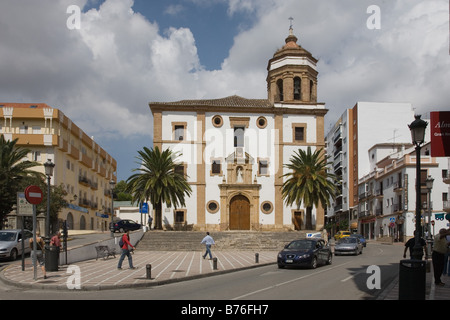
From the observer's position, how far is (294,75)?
52531 millimetres

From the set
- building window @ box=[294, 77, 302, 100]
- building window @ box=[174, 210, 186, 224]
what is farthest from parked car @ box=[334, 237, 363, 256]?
building window @ box=[294, 77, 302, 100]

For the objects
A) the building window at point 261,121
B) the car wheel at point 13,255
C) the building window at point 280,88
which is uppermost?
the building window at point 280,88

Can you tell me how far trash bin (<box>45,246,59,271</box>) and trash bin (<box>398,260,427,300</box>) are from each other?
13.6 meters

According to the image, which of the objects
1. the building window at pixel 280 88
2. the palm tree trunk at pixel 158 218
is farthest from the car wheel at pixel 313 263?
the building window at pixel 280 88

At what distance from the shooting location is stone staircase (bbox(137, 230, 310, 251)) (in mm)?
38281

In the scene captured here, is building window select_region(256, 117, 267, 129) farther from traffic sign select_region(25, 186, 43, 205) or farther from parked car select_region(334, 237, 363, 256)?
traffic sign select_region(25, 186, 43, 205)

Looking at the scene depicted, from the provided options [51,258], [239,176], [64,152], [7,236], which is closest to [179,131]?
[239,176]

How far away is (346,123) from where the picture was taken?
8350cm

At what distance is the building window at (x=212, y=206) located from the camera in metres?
50.0

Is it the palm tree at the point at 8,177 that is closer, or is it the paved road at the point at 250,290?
the paved road at the point at 250,290

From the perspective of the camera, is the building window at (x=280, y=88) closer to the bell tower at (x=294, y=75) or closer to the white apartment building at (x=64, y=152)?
the bell tower at (x=294, y=75)

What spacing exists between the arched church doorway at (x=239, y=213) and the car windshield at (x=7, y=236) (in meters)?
26.6
